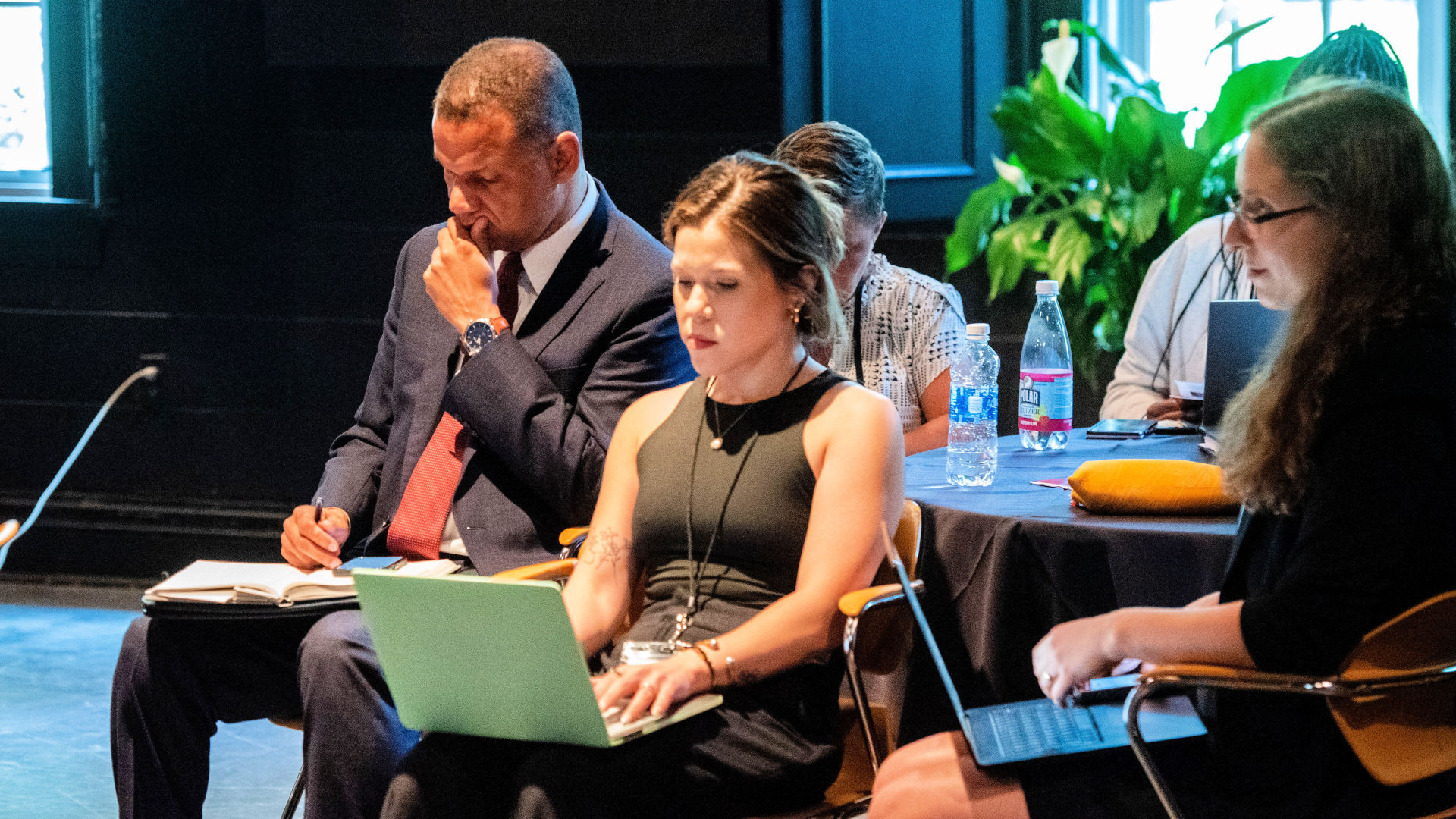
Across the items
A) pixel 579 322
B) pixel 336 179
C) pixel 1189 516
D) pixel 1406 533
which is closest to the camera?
pixel 1406 533

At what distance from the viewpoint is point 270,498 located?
447 cm

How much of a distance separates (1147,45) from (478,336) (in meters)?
2.85

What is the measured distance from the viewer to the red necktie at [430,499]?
2.23 meters

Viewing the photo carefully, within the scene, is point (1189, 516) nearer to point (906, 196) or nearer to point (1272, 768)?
point (1272, 768)

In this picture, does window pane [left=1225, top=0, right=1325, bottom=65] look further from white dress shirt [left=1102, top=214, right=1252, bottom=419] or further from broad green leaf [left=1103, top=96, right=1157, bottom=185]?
white dress shirt [left=1102, top=214, right=1252, bottom=419]

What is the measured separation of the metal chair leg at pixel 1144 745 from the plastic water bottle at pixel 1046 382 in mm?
1092

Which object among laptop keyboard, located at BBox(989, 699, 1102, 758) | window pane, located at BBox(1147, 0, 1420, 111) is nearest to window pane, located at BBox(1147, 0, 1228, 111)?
window pane, located at BBox(1147, 0, 1420, 111)

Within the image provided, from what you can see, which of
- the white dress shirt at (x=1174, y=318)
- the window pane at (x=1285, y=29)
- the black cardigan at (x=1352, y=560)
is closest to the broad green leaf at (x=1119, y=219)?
the white dress shirt at (x=1174, y=318)

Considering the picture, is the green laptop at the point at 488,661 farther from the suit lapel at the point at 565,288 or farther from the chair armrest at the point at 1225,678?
Answer: the suit lapel at the point at 565,288

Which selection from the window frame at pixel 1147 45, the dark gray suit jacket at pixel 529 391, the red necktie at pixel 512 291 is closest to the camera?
the dark gray suit jacket at pixel 529 391

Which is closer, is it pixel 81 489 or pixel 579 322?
pixel 579 322

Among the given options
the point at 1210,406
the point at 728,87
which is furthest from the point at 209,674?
the point at 728,87

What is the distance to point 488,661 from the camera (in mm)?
1493

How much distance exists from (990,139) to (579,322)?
88.8 inches
